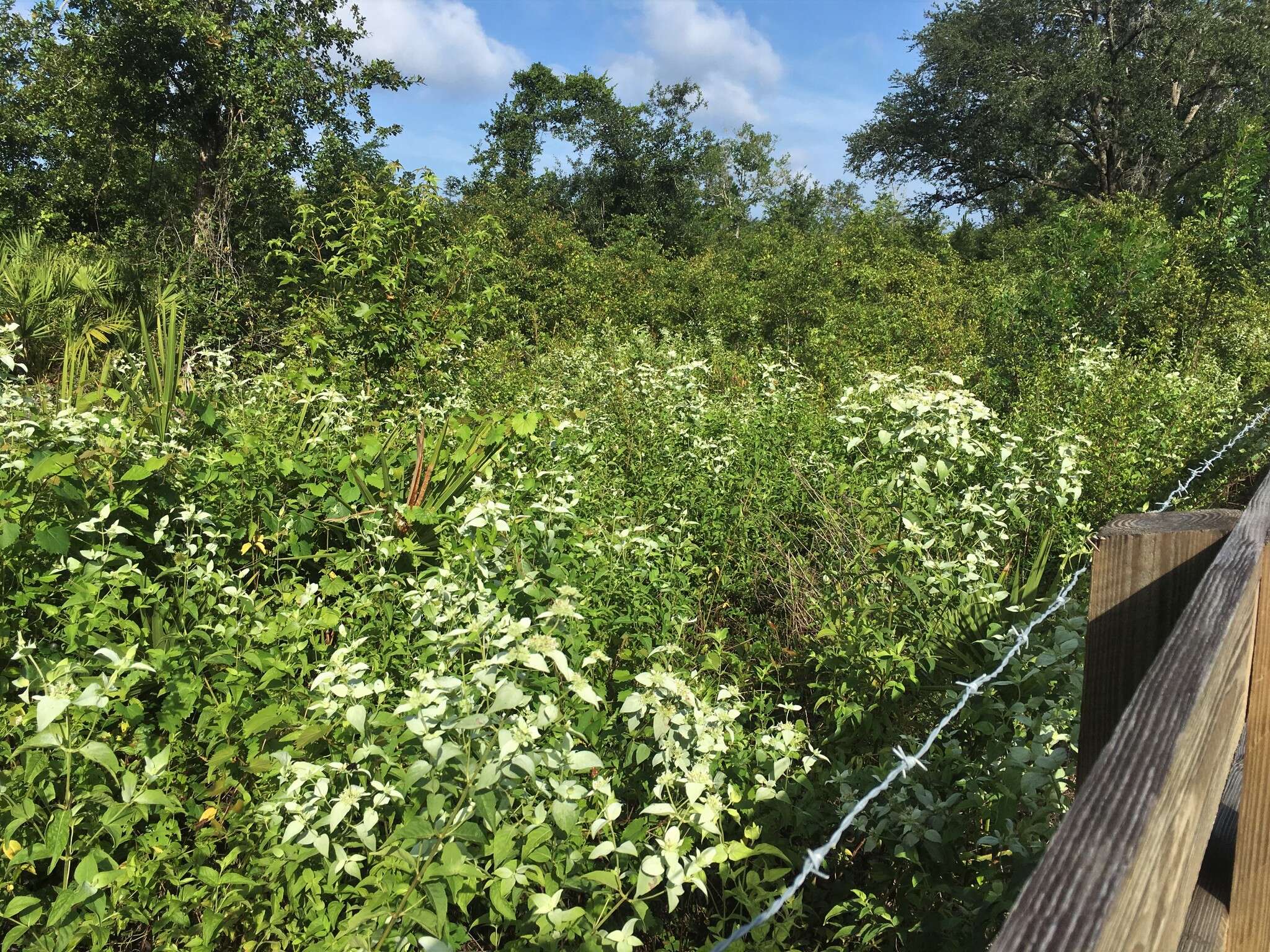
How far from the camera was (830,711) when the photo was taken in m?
2.73

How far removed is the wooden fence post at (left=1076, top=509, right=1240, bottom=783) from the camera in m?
1.07

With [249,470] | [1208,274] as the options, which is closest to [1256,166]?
[1208,274]

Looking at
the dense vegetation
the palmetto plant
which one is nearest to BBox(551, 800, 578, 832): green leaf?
the dense vegetation

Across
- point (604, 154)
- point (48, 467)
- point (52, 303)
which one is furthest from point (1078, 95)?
point (48, 467)

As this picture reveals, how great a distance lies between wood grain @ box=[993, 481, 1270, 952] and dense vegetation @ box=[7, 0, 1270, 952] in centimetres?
87

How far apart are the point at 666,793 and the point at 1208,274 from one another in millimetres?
9234

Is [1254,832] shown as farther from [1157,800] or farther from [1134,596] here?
[1157,800]

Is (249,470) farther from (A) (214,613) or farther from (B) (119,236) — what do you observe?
(B) (119,236)

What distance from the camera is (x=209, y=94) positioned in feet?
37.5

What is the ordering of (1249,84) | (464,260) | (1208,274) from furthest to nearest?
(1249,84) < (1208,274) < (464,260)

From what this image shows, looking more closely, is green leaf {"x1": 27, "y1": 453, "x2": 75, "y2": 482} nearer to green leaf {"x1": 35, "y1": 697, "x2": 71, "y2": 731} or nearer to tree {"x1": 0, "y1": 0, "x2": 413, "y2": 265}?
green leaf {"x1": 35, "y1": 697, "x2": 71, "y2": 731}

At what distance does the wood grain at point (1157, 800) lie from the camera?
53 cm

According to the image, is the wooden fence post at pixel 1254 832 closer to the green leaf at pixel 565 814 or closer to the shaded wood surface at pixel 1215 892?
the shaded wood surface at pixel 1215 892

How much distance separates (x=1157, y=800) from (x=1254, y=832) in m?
0.59
